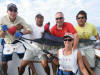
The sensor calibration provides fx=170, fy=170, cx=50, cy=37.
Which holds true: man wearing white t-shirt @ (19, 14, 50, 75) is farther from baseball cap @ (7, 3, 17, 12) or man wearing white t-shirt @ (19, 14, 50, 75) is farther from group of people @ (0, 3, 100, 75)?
baseball cap @ (7, 3, 17, 12)

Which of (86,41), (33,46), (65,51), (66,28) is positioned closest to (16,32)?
(33,46)

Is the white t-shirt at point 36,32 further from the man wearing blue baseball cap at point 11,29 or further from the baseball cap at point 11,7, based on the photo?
the baseball cap at point 11,7

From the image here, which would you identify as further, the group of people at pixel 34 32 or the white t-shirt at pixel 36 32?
the white t-shirt at pixel 36 32

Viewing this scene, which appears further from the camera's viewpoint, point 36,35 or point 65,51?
point 36,35

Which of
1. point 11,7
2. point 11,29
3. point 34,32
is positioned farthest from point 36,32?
point 11,7

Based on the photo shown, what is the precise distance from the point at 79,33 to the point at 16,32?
124 centimetres

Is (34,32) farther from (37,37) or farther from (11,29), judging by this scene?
(11,29)

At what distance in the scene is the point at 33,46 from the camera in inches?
131

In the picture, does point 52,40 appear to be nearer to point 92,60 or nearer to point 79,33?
point 79,33

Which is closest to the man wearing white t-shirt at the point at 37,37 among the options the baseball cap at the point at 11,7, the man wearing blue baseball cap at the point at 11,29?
the man wearing blue baseball cap at the point at 11,29

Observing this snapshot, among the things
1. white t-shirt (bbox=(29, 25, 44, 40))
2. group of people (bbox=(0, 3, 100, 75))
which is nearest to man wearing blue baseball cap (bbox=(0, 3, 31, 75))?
group of people (bbox=(0, 3, 100, 75))

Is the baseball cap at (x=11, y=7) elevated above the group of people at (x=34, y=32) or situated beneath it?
elevated above

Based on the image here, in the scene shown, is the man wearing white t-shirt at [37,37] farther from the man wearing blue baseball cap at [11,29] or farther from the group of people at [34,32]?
the man wearing blue baseball cap at [11,29]

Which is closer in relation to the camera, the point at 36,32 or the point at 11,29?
the point at 11,29
